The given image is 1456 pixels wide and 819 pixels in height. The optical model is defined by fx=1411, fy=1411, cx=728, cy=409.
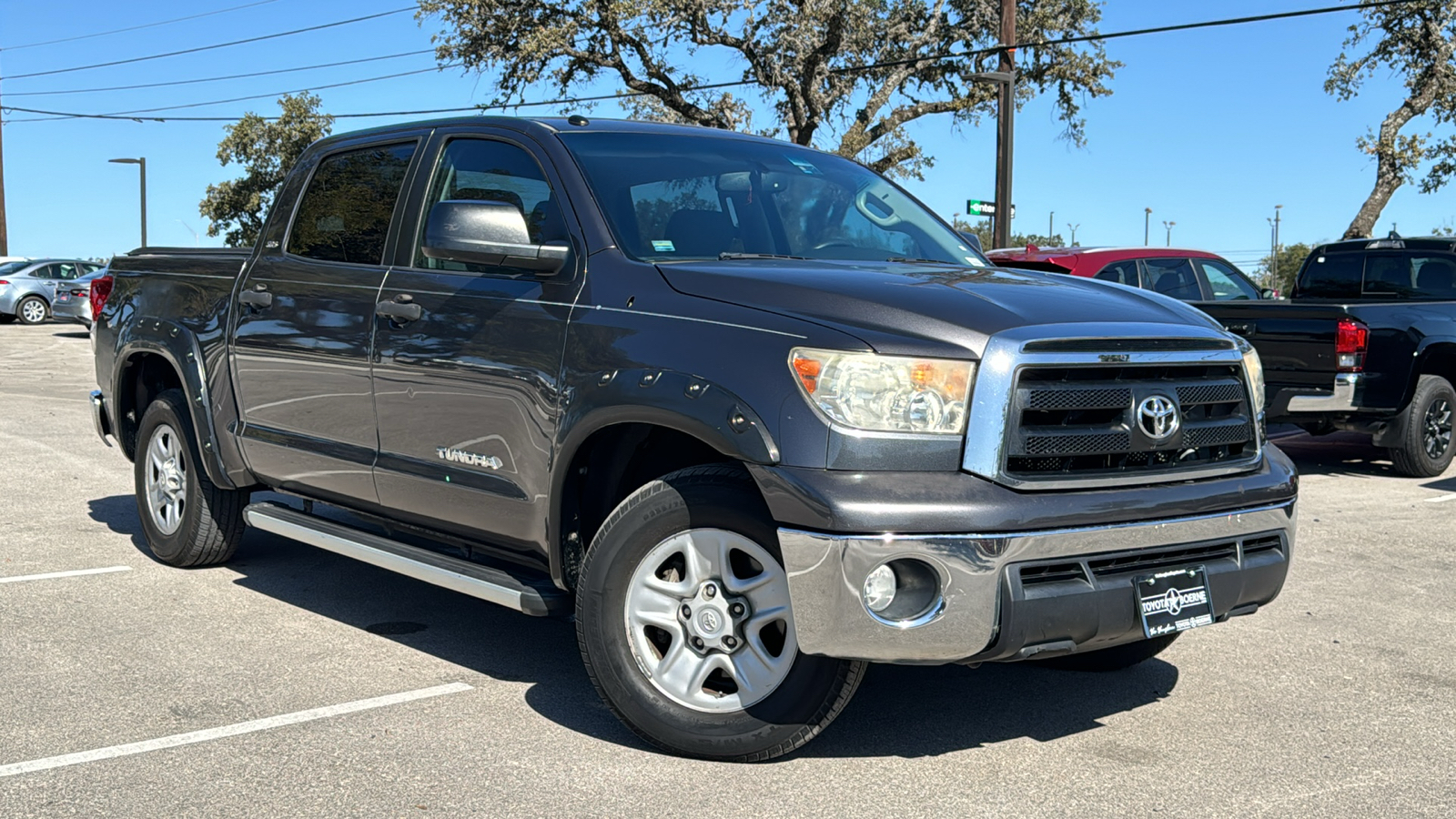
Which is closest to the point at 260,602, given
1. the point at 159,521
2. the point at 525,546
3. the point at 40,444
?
the point at 159,521

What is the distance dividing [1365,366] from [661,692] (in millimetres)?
8188

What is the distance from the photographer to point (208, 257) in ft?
21.4

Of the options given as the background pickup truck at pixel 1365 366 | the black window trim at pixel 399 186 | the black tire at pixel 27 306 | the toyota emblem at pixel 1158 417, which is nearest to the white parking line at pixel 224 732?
the black window trim at pixel 399 186

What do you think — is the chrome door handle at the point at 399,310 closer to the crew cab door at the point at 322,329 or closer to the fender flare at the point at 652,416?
the crew cab door at the point at 322,329

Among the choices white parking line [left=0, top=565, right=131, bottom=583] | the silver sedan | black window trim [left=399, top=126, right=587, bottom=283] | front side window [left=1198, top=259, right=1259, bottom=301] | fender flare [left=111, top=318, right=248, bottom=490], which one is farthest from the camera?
the silver sedan

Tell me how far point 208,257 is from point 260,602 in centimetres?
162

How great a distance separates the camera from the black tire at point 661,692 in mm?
3951

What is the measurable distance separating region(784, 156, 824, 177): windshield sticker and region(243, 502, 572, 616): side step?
1.88m

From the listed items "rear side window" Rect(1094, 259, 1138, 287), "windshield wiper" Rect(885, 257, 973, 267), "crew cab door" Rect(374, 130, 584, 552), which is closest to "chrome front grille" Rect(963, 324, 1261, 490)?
"windshield wiper" Rect(885, 257, 973, 267)

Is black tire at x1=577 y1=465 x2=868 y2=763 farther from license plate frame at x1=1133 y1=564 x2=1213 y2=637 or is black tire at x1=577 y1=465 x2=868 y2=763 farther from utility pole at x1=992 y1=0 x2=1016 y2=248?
utility pole at x1=992 y1=0 x2=1016 y2=248

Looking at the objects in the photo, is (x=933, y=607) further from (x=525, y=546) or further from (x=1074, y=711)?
(x=525, y=546)

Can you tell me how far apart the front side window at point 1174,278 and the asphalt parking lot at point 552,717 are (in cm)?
560

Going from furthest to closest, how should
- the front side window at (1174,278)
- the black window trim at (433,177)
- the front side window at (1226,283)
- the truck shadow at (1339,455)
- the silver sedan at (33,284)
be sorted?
1. the silver sedan at (33,284)
2. the front side window at (1226,283)
3. the front side window at (1174,278)
4. the truck shadow at (1339,455)
5. the black window trim at (433,177)

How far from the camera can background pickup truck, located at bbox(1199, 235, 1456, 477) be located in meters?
10.2
